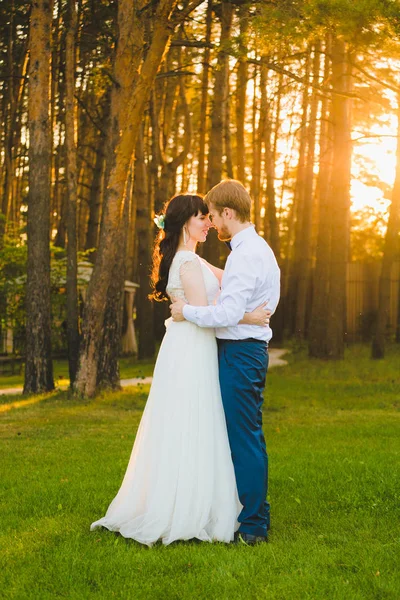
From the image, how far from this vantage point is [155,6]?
44.1 ft

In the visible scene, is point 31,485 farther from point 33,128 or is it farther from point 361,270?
point 361,270

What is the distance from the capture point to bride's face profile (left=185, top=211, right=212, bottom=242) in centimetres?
575

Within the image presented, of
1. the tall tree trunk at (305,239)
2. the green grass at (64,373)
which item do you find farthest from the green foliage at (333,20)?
the tall tree trunk at (305,239)

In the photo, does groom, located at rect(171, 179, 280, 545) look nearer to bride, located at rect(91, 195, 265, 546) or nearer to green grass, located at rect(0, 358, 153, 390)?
bride, located at rect(91, 195, 265, 546)

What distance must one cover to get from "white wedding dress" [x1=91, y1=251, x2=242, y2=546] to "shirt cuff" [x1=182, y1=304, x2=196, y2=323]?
17 centimetres

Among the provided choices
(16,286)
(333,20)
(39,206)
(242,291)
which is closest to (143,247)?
(16,286)

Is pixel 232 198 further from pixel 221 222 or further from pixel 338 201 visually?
pixel 338 201

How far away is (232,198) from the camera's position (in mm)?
5453

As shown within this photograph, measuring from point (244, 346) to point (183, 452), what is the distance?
740 mm

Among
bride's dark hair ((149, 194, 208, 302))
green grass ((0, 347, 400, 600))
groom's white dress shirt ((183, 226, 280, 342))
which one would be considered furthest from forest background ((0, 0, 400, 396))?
groom's white dress shirt ((183, 226, 280, 342))

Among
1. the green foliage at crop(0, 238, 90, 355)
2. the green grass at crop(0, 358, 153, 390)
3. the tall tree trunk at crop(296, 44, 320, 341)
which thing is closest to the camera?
the green grass at crop(0, 358, 153, 390)

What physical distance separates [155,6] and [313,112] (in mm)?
13103

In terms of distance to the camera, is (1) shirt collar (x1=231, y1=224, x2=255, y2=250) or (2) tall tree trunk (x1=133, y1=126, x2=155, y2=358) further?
(2) tall tree trunk (x1=133, y1=126, x2=155, y2=358)

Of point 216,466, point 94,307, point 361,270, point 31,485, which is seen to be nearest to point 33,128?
point 94,307
